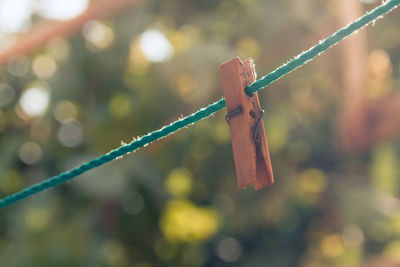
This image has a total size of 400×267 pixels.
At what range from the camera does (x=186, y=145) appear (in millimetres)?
3490

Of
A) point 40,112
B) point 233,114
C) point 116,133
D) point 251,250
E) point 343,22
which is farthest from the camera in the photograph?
point 251,250

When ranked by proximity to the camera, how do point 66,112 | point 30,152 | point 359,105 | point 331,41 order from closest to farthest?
point 331,41 → point 359,105 → point 66,112 → point 30,152

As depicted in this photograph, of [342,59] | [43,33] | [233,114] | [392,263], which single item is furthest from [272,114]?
[233,114]

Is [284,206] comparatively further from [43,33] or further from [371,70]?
[43,33]

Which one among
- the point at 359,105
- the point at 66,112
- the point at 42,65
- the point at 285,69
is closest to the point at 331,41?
the point at 285,69

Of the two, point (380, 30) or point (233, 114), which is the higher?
point (380, 30)

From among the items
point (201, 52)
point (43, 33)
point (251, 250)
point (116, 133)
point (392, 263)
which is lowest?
→ point (392, 263)

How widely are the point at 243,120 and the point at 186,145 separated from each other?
2.50 meters

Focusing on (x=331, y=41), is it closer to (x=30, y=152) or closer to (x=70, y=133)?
(x=70, y=133)

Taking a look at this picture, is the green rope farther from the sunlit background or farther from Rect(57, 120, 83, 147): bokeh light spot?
Rect(57, 120, 83, 147): bokeh light spot

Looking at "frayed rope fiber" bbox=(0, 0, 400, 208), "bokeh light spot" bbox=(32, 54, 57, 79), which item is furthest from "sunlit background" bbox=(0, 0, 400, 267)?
"frayed rope fiber" bbox=(0, 0, 400, 208)

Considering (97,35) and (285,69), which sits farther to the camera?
(97,35)

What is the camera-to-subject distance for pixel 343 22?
318cm

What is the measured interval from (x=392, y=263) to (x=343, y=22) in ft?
4.08
